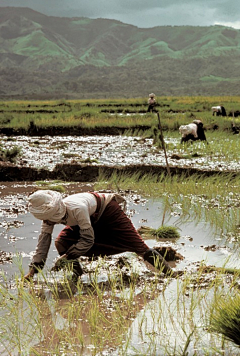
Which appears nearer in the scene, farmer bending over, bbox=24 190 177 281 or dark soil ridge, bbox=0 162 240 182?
farmer bending over, bbox=24 190 177 281

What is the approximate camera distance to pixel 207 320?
9.18 ft

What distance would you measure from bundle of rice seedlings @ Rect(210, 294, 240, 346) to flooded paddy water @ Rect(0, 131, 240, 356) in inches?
1.8

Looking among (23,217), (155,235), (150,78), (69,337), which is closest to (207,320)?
(69,337)

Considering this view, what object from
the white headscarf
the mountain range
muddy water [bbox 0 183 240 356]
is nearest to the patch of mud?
muddy water [bbox 0 183 240 356]

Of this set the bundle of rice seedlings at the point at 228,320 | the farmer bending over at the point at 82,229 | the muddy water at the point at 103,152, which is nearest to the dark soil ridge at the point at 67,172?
the muddy water at the point at 103,152

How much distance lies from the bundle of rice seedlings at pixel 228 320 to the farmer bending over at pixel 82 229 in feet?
2.47

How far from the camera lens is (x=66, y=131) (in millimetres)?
15891

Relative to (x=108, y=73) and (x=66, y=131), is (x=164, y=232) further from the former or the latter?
(x=108, y=73)

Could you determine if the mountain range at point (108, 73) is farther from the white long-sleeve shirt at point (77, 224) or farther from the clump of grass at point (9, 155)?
the white long-sleeve shirt at point (77, 224)

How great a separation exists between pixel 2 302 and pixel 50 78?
122908 mm

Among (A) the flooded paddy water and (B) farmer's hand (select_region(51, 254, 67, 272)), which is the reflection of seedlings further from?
(B) farmer's hand (select_region(51, 254, 67, 272))

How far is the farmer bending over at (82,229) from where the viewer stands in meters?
3.35

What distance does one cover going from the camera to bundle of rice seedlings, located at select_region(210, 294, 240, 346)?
2566mm

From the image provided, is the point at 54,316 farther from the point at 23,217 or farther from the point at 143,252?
the point at 23,217
